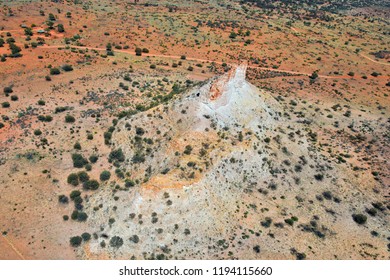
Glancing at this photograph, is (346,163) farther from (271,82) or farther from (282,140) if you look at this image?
(271,82)

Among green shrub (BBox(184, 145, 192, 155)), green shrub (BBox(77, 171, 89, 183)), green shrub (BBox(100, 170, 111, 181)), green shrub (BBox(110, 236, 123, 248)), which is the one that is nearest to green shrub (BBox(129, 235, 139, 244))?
green shrub (BBox(110, 236, 123, 248))

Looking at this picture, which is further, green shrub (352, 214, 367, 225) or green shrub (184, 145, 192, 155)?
green shrub (184, 145, 192, 155)

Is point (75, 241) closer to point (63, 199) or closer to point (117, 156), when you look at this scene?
point (63, 199)

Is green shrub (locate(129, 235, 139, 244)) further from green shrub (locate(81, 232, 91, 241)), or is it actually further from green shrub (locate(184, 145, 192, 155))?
green shrub (locate(184, 145, 192, 155))

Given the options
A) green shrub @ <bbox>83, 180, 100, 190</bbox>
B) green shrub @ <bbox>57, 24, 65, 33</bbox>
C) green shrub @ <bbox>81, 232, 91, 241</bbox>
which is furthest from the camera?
green shrub @ <bbox>57, 24, 65, 33</bbox>

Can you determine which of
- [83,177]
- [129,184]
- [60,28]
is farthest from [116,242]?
[60,28]

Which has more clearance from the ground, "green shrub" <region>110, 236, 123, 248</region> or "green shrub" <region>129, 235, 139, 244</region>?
"green shrub" <region>129, 235, 139, 244</region>

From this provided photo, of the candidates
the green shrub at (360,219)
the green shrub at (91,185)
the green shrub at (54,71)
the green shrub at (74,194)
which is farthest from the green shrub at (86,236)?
the green shrub at (54,71)

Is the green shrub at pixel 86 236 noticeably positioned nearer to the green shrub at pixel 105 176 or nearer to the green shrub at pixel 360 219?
the green shrub at pixel 105 176

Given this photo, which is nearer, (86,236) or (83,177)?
(86,236)

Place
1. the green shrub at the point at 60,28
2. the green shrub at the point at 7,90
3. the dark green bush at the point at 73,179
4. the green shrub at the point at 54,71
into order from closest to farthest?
the dark green bush at the point at 73,179, the green shrub at the point at 7,90, the green shrub at the point at 54,71, the green shrub at the point at 60,28

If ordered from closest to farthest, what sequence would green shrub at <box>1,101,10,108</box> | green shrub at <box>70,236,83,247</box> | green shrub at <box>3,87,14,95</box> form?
1. green shrub at <box>70,236,83,247</box>
2. green shrub at <box>1,101,10,108</box>
3. green shrub at <box>3,87,14,95</box>
